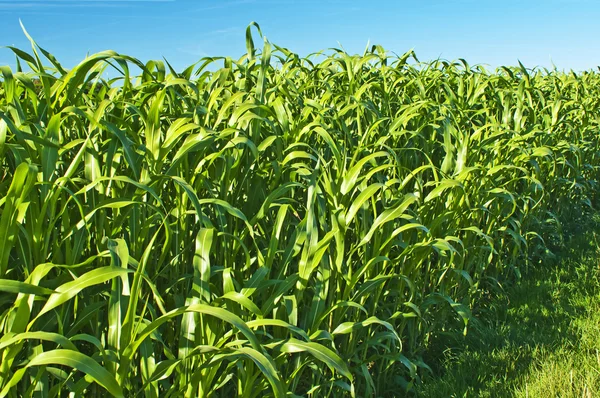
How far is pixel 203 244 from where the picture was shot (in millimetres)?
1333

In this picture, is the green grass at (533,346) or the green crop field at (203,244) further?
the green grass at (533,346)

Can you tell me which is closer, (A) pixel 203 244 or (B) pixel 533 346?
(A) pixel 203 244

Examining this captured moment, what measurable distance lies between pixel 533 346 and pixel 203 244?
1.55m

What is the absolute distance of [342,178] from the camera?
1830 mm

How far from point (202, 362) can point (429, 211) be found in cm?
123

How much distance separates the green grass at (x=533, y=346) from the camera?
1.95m

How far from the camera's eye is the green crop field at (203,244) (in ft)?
4.01

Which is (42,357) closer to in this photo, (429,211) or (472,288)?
(429,211)

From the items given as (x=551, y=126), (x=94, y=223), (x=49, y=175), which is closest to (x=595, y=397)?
(x=94, y=223)

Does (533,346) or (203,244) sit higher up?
(203,244)

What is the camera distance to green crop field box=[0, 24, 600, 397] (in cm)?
122

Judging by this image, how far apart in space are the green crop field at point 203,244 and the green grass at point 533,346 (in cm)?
13

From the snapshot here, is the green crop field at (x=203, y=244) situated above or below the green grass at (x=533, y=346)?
above

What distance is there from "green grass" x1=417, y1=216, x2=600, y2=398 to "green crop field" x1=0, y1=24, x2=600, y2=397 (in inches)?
5.2
